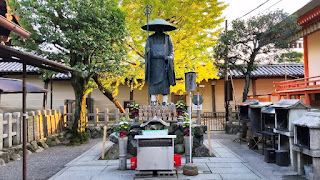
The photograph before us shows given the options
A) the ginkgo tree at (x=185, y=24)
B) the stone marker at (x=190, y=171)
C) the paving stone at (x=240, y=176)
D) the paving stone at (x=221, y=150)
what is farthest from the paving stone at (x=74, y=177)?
the ginkgo tree at (x=185, y=24)

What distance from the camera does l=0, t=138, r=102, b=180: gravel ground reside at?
23.9 ft

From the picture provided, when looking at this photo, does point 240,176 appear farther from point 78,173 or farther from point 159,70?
point 159,70

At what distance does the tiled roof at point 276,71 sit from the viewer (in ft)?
70.3

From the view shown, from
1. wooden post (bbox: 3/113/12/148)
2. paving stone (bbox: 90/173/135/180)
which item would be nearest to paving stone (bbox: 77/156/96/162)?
paving stone (bbox: 90/173/135/180)

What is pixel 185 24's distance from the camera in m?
13.4

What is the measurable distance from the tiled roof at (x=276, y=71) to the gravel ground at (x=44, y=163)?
15.3 m

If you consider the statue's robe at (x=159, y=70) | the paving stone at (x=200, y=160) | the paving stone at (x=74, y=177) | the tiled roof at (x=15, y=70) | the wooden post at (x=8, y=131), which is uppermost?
the tiled roof at (x=15, y=70)

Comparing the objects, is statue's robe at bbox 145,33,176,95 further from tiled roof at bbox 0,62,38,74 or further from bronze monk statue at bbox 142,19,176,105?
tiled roof at bbox 0,62,38,74

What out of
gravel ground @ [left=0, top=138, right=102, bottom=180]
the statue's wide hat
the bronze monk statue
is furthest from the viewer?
the bronze monk statue

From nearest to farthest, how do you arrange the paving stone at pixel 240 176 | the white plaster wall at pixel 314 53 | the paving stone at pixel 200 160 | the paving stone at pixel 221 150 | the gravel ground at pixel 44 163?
the paving stone at pixel 240 176 < the gravel ground at pixel 44 163 < the paving stone at pixel 200 160 < the paving stone at pixel 221 150 < the white plaster wall at pixel 314 53

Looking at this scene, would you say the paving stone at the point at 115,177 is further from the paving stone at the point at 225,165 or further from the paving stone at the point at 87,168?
the paving stone at the point at 225,165

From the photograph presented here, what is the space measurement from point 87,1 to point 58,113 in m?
6.84

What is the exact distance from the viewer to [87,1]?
1055 cm

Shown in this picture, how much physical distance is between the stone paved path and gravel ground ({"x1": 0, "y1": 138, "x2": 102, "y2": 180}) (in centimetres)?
58
